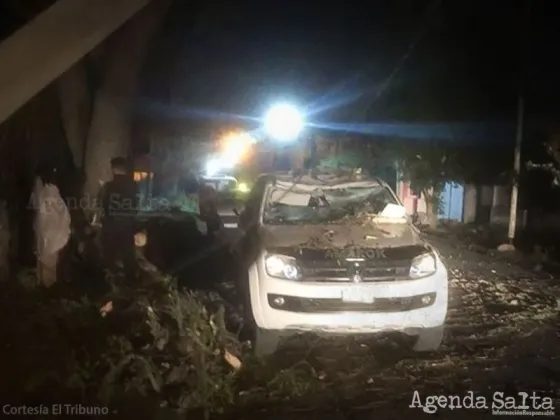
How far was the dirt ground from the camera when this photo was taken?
4086 millimetres

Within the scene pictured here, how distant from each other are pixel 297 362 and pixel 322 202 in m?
1.27

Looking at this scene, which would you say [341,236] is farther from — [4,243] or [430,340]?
[4,243]

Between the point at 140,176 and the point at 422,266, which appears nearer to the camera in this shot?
the point at 422,266

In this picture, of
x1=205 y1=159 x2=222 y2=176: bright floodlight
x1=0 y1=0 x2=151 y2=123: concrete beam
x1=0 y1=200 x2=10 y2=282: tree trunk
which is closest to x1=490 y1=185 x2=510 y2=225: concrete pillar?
x1=205 y1=159 x2=222 y2=176: bright floodlight

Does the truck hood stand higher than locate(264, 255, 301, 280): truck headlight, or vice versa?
the truck hood

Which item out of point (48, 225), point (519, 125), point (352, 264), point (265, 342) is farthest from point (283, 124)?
point (519, 125)

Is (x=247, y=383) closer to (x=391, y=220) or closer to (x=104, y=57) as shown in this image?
(x=391, y=220)

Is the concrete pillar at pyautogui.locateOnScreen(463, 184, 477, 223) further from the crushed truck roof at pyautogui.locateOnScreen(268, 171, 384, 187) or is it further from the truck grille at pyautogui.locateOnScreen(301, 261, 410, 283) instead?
the truck grille at pyautogui.locateOnScreen(301, 261, 410, 283)

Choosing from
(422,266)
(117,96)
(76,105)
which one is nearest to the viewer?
(422,266)

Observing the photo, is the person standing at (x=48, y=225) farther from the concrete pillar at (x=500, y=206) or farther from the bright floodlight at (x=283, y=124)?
the concrete pillar at (x=500, y=206)

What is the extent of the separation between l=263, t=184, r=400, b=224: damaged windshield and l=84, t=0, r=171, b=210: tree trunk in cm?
133

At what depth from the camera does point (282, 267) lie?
468cm

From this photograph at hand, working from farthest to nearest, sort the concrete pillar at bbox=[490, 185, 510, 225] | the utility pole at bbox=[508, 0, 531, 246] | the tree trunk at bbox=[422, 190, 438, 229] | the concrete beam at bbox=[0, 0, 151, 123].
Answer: the utility pole at bbox=[508, 0, 531, 246], the concrete pillar at bbox=[490, 185, 510, 225], the tree trunk at bbox=[422, 190, 438, 229], the concrete beam at bbox=[0, 0, 151, 123]

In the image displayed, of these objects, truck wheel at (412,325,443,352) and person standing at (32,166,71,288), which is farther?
person standing at (32,166,71,288)
